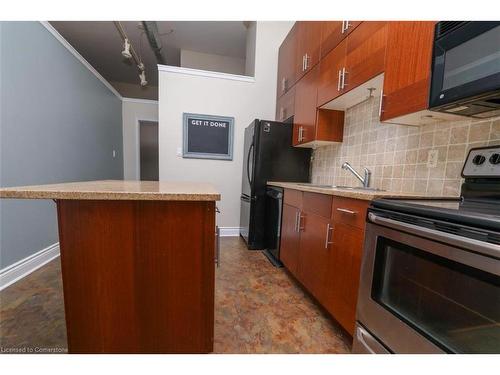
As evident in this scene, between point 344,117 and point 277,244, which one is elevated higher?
point 344,117

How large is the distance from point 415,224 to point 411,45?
0.97 metres

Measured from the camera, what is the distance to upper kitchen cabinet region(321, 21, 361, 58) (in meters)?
1.65

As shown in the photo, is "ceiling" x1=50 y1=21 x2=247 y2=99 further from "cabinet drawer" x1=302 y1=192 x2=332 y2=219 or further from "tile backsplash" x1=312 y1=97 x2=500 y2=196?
"cabinet drawer" x1=302 y1=192 x2=332 y2=219

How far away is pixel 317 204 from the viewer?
63.7 inches

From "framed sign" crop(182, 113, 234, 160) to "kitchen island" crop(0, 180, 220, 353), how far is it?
2301 mm

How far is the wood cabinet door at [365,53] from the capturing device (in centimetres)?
137

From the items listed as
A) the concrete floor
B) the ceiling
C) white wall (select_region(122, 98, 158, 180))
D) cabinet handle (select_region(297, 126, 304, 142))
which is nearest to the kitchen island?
the concrete floor

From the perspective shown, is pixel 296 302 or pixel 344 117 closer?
pixel 296 302

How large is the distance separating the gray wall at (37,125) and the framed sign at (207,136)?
4.55 ft

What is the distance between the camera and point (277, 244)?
2.40 metres

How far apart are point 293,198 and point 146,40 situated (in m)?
3.99

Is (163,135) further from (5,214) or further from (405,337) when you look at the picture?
(405,337)

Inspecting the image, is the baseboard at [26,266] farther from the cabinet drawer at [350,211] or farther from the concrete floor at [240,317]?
the cabinet drawer at [350,211]
